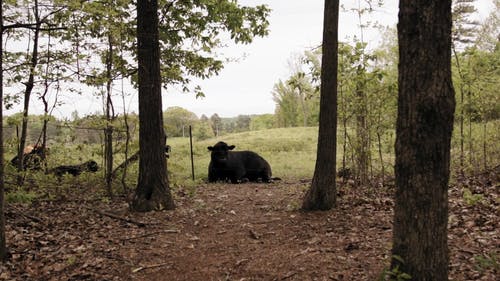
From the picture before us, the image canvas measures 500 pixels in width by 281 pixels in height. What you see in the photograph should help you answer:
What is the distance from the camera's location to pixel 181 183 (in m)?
12.1

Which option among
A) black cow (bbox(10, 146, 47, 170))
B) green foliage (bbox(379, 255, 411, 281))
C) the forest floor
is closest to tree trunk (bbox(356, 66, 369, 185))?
the forest floor

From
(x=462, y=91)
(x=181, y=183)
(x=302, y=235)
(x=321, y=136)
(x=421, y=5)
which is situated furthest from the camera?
(x=181, y=183)

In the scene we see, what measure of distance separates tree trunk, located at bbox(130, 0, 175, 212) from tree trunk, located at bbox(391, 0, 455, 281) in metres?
5.81

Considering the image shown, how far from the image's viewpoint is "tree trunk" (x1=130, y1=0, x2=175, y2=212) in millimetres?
8359

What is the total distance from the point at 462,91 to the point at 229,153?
298 inches

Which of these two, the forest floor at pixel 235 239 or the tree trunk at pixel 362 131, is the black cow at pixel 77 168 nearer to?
the forest floor at pixel 235 239

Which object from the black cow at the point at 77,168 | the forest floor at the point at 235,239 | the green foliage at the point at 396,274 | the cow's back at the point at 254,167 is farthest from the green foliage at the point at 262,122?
the green foliage at the point at 396,274

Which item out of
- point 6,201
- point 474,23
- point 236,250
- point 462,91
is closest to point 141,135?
point 6,201

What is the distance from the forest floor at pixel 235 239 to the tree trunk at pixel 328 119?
14.0 inches

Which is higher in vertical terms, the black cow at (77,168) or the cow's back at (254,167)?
the black cow at (77,168)

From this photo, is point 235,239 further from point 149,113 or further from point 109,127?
point 109,127

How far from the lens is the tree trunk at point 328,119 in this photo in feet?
25.0

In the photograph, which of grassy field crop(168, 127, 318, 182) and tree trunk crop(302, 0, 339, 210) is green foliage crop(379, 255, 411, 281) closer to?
tree trunk crop(302, 0, 339, 210)

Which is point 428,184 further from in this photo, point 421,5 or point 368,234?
point 368,234
